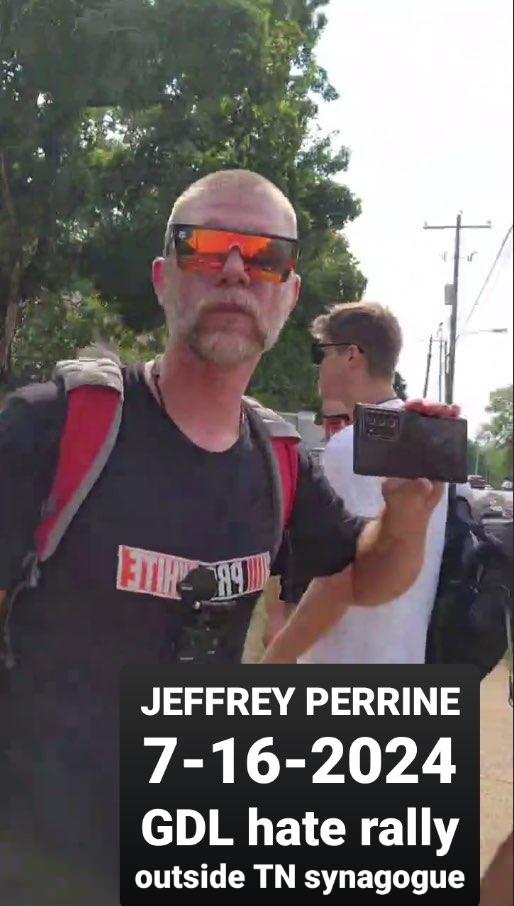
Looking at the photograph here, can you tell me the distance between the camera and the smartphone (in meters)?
1.44

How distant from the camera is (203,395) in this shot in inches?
55.4

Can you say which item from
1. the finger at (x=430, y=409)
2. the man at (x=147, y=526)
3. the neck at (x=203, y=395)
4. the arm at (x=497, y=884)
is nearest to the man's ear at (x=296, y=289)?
the man at (x=147, y=526)

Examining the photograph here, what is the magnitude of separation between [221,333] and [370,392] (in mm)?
276

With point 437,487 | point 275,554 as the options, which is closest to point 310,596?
point 275,554

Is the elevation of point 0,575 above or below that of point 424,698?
above

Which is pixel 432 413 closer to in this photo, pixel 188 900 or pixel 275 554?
pixel 275 554

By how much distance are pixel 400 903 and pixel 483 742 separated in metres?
0.26

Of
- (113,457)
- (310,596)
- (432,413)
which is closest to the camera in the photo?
(113,457)

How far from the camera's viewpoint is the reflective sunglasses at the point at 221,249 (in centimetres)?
138

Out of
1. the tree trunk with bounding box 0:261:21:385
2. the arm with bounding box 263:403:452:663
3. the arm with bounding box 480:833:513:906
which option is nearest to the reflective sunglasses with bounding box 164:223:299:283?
the tree trunk with bounding box 0:261:21:385

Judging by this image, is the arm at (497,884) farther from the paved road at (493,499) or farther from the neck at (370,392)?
the neck at (370,392)

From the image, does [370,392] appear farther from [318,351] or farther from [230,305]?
[230,305]

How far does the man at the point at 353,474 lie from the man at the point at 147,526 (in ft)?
0.38

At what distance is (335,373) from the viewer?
1.56 m
